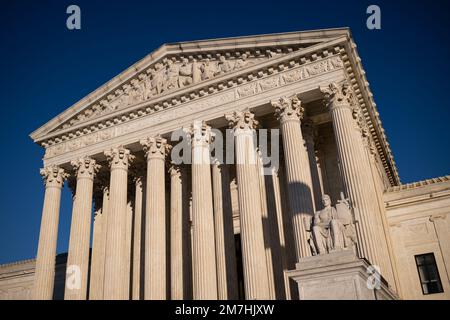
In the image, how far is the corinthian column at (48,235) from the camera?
2727 cm

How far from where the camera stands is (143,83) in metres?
29.7

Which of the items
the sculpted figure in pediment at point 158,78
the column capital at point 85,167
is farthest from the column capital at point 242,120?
the column capital at point 85,167

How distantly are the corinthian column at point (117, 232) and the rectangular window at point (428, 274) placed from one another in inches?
659

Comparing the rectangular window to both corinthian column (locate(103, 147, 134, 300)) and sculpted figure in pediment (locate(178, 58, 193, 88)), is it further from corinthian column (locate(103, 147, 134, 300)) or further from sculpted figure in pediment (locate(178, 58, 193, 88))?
sculpted figure in pediment (locate(178, 58, 193, 88))

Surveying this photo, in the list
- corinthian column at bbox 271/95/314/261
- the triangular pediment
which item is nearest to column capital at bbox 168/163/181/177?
the triangular pediment

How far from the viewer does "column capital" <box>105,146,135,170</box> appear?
2828 cm

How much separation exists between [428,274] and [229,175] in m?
12.7

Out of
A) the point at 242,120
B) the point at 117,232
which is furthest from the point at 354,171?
the point at 117,232

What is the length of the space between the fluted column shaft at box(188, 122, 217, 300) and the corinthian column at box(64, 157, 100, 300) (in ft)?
24.4

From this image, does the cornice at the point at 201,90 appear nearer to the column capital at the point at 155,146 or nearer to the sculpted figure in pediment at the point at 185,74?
the sculpted figure in pediment at the point at 185,74

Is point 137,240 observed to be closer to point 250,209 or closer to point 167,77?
point 250,209

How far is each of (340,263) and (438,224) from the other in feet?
53.5
